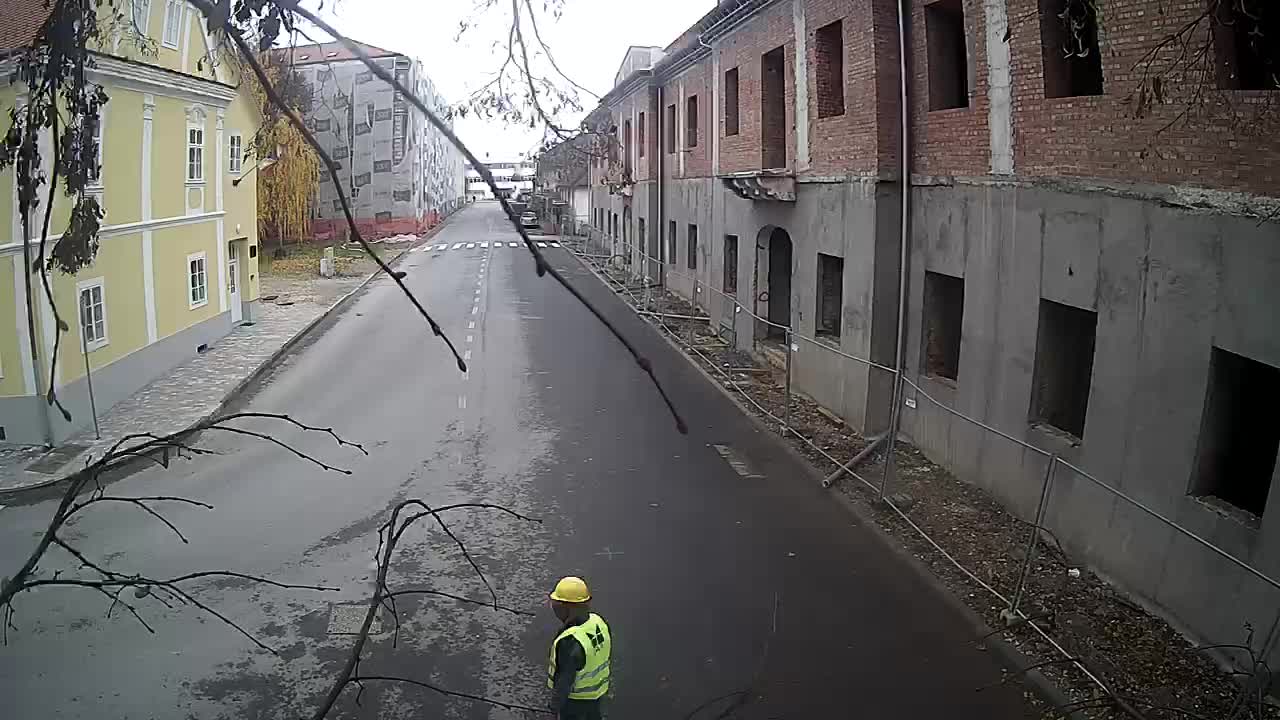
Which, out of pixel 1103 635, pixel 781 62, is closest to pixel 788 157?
pixel 781 62

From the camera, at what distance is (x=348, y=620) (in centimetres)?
882

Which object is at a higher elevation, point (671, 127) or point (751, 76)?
point (671, 127)

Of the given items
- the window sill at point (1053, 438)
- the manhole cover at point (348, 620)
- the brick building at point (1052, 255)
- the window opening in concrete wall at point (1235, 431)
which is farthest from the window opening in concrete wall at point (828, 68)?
the manhole cover at point (348, 620)

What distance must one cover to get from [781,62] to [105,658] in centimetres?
1600

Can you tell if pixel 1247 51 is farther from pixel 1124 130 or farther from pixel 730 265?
pixel 730 265

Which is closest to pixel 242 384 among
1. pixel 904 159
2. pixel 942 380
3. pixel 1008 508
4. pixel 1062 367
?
pixel 904 159

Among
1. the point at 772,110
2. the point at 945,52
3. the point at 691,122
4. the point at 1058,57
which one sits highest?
the point at 691,122

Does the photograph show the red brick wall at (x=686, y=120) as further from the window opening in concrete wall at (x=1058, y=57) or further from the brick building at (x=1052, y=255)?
the window opening in concrete wall at (x=1058, y=57)

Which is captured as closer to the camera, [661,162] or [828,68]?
[828,68]

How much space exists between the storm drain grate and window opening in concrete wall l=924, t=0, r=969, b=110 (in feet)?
17.9

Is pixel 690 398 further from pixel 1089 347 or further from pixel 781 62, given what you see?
pixel 1089 347

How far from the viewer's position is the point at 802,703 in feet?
24.3

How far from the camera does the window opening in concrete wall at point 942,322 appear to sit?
44.8 feet

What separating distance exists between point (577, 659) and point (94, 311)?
1464 centimetres
